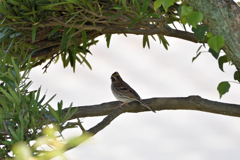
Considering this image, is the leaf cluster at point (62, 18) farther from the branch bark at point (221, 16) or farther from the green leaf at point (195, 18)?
the green leaf at point (195, 18)

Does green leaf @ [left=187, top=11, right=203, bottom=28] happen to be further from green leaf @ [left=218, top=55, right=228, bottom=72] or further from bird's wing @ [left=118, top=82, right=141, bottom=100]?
bird's wing @ [left=118, top=82, right=141, bottom=100]

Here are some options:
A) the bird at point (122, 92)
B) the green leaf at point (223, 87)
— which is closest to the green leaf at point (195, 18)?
the green leaf at point (223, 87)

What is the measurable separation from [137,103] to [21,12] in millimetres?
992

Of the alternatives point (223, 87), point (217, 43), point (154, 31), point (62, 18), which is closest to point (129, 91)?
point (154, 31)

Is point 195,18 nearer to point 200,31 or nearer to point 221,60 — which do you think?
point 200,31

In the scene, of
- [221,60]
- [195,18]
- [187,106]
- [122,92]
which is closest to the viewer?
[195,18]

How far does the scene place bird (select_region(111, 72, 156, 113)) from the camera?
9.07 ft

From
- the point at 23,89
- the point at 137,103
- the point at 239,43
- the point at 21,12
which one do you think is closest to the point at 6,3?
the point at 21,12

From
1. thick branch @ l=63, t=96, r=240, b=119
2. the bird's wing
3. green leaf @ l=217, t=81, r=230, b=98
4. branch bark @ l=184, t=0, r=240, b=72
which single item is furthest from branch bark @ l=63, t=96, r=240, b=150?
branch bark @ l=184, t=0, r=240, b=72

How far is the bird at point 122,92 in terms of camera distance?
2764 mm

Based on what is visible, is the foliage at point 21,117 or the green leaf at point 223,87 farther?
the green leaf at point 223,87

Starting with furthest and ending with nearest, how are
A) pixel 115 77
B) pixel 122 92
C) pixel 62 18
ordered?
pixel 115 77 < pixel 122 92 < pixel 62 18

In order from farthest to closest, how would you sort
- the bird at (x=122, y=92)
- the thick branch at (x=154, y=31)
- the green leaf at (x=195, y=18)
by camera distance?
the bird at (x=122, y=92) → the thick branch at (x=154, y=31) → the green leaf at (x=195, y=18)

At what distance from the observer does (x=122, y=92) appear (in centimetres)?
298
